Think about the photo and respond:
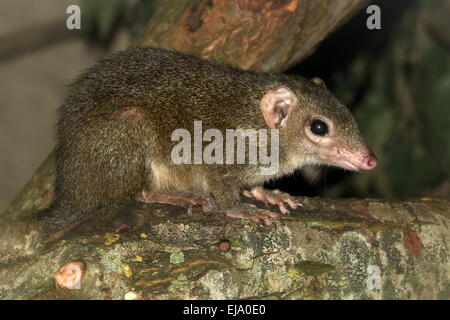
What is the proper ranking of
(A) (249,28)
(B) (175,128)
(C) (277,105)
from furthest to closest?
1. (A) (249,28)
2. (C) (277,105)
3. (B) (175,128)

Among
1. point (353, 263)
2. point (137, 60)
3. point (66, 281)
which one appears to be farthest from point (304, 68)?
point (66, 281)

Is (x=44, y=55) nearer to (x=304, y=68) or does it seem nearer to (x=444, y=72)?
(x=304, y=68)

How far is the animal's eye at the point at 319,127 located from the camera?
243 inches

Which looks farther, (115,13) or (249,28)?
(115,13)

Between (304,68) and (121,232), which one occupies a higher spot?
(304,68)

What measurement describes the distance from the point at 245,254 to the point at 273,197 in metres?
1.18

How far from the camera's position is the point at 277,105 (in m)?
6.11

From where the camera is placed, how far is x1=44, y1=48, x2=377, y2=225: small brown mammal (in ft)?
18.5

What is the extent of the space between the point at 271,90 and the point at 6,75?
7.77 meters

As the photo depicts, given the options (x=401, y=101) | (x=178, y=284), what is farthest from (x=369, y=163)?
(x=401, y=101)

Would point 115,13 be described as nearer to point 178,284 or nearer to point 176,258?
point 176,258

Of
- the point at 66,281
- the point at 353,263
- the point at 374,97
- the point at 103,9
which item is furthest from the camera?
the point at 374,97

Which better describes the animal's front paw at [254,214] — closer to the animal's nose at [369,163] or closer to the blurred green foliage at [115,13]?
the animal's nose at [369,163]

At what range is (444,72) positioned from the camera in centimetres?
818
